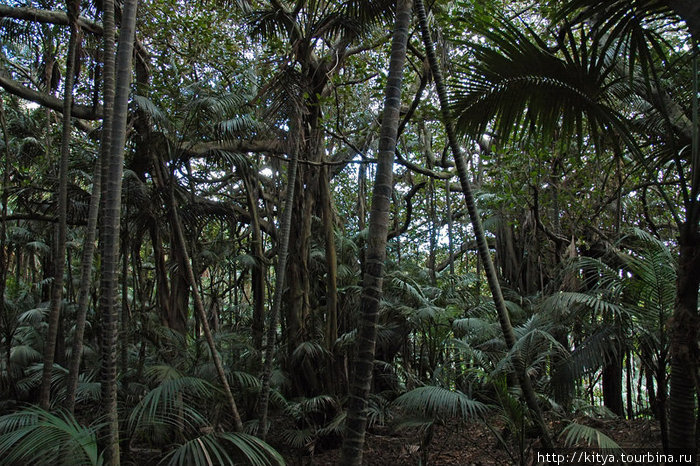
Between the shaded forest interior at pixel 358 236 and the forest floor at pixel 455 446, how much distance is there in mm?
57

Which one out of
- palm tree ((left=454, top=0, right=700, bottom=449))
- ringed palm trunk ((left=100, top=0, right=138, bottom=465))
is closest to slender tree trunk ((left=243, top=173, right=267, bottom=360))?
ringed palm trunk ((left=100, top=0, right=138, bottom=465))

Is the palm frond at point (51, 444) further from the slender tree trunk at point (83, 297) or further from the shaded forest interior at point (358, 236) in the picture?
the slender tree trunk at point (83, 297)

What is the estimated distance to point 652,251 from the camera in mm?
3180

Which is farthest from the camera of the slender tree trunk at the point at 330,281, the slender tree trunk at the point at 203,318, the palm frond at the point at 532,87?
the slender tree trunk at the point at 330,281

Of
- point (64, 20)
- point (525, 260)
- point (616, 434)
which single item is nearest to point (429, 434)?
point (616, 434)

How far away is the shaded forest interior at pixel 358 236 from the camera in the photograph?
254cm

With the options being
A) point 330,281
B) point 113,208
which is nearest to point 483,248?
point 113,208

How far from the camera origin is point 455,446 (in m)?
5.36

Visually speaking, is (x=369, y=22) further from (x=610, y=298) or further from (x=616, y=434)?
(x=616, y=434)

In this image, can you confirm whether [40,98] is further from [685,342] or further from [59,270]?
[685,342]

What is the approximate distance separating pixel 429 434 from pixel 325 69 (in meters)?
4.52

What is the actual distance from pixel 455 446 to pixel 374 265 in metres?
4.14

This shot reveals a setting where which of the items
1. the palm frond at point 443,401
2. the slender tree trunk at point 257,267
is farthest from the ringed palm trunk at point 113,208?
the slender tree trunk at point 257,267

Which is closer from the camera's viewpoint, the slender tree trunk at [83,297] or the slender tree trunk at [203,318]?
the slender tree trunk at [83,297]
